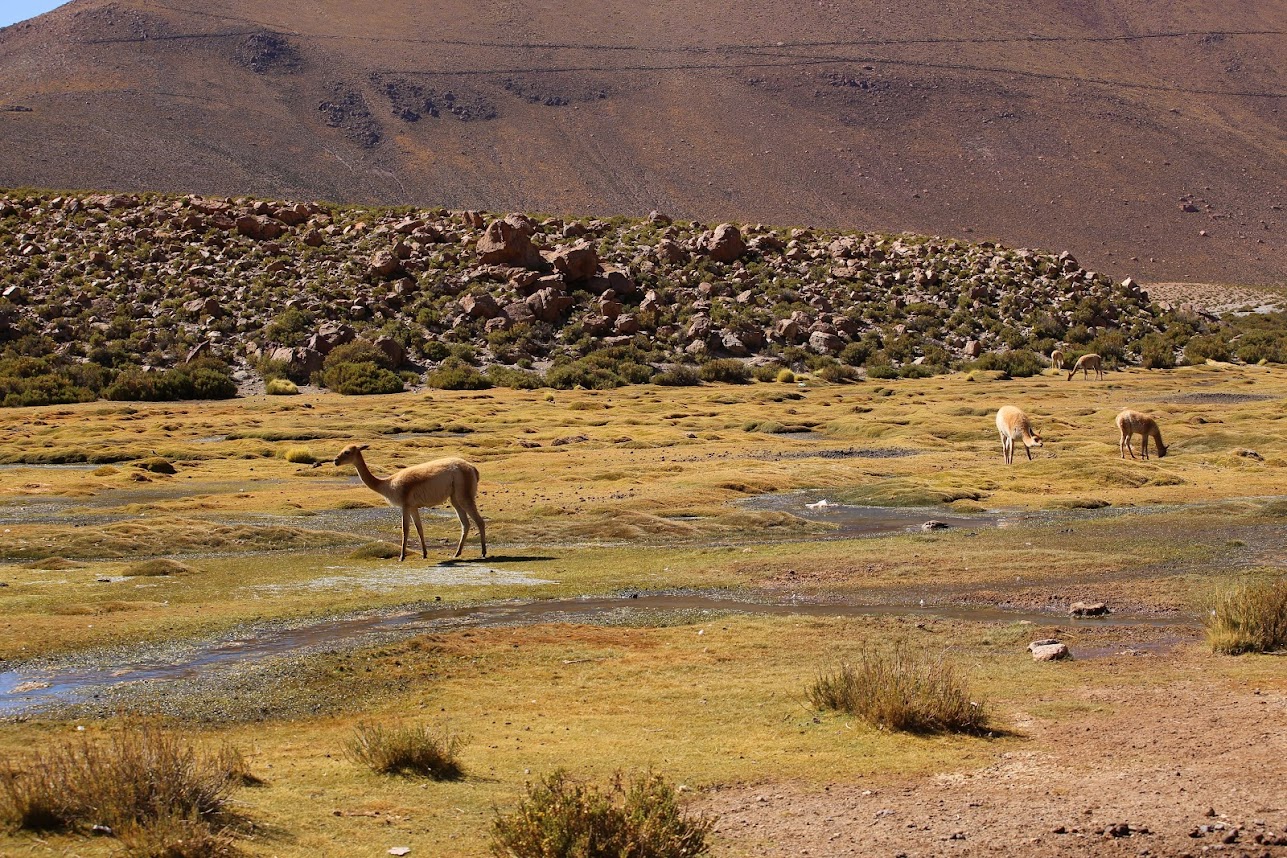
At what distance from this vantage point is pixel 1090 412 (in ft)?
127

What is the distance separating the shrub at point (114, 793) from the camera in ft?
22.6

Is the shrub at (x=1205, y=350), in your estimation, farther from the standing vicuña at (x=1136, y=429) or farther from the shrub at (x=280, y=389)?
the shrub at (x=280, y=389)

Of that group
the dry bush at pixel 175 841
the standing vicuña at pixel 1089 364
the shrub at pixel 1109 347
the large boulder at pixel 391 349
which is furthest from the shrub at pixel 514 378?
the dry bush at pixel 175 841

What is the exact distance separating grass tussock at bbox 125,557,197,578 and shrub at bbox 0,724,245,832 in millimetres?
9432

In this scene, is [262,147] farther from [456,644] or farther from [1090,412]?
[456,644]

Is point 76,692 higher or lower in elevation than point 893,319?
lower

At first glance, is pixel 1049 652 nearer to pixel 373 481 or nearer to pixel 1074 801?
pixel 1074 801

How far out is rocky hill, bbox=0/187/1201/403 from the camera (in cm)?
5247

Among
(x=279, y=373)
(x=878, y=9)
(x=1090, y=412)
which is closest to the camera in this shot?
(x=1090, y=412)

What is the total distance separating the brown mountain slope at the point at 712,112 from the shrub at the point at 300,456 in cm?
7475

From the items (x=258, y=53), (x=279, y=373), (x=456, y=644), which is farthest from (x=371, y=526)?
(x=258, y=53)

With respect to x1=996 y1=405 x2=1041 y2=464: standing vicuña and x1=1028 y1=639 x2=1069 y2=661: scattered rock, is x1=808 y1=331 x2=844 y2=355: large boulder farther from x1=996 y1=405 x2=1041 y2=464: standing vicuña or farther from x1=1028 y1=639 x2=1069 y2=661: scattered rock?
x1=1028 y1=639 x2=1069 y2=661: scattered rock

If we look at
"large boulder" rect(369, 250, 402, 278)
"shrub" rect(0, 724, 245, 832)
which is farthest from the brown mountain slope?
"shrub" rect(0, 724, 245, 832)

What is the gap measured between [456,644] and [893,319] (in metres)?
50.3
